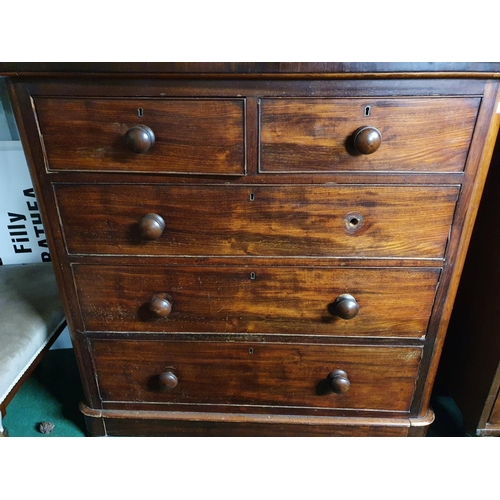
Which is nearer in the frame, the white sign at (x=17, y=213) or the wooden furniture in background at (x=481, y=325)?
the wooden furniture in background at (x=481, y=325)

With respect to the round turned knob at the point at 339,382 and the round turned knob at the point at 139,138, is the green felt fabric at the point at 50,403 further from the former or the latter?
the round turned knob at the point at 139,138

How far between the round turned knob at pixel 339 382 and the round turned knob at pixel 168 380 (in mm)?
418

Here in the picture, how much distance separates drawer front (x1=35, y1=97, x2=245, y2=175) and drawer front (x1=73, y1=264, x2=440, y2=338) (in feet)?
0.82

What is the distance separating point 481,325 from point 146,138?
1007 mm

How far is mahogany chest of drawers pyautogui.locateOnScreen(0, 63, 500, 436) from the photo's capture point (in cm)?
76

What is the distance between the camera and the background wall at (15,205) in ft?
4.03

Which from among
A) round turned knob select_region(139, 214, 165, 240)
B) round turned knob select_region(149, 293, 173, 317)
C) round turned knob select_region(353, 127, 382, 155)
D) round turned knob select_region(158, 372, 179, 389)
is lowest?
round turned knob select_region(158, 372, 179, 389)

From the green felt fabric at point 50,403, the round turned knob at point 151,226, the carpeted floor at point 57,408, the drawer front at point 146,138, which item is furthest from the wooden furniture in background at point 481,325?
the green felt fabric at point 50,403

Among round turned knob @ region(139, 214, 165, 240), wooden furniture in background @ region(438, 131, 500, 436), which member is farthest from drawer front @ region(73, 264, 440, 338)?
wooden furniture in background @ region(438, 131, 500, 436)

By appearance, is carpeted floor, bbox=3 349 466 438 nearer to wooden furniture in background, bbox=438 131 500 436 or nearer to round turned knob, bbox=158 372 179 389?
wooden furniture in background, bbox=438 131 500 436

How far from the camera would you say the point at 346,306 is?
0.91 m

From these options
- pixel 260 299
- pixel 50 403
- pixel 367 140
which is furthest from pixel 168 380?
pixel 367 140

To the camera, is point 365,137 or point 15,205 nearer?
point 365,137

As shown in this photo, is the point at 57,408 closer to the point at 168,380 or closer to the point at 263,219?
the point at 168,380
